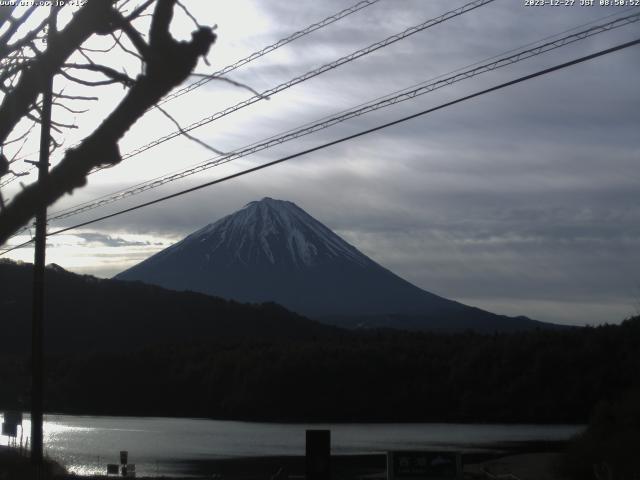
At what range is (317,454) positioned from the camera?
16.2 m

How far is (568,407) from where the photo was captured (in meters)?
88.7

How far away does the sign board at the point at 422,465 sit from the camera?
1922 centimetres

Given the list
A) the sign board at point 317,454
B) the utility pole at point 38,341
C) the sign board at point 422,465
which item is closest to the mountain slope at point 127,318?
the utility pole at point 38,341

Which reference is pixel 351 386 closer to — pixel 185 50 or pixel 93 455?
pixel 93 455

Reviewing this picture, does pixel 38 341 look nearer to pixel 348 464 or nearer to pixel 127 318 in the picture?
pixel 348 464

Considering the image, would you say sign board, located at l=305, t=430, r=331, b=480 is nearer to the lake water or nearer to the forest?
the lake water

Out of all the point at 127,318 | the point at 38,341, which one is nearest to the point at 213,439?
the point at 38,341

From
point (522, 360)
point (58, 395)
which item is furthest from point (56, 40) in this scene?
point (58, 395)

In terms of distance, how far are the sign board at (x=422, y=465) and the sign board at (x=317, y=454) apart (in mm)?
3377

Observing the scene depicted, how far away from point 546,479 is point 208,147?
35010 mm

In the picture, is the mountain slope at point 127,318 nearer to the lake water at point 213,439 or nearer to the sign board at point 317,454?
the lake water at point 213,439

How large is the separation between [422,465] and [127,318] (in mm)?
113090

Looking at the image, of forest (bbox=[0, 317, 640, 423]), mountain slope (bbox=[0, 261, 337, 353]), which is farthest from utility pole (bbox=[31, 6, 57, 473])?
mountain slope (bbox=[0, 261, 337, 353])

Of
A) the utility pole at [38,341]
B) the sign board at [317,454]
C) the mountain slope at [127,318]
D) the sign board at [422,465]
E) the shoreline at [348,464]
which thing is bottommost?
the shoreline at [348,464]
